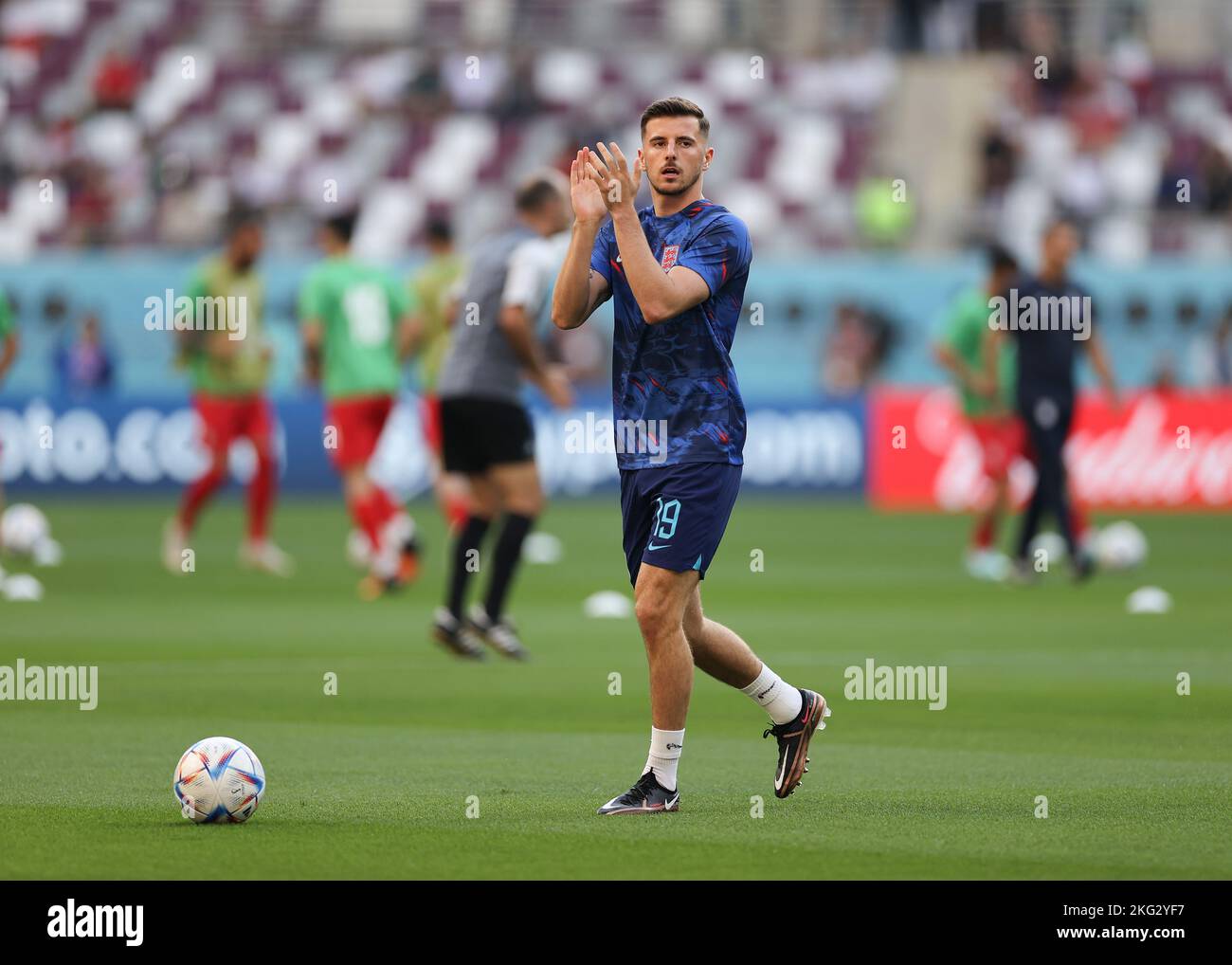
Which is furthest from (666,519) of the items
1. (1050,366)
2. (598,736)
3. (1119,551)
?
(1119,551)

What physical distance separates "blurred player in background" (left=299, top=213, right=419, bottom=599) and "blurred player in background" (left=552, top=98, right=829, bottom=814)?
10.1m

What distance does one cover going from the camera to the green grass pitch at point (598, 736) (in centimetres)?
702

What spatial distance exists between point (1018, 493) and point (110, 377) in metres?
12.4

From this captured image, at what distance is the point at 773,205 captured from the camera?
120 feet

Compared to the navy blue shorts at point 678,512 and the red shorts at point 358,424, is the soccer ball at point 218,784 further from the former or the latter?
the red shorts at point 358,424

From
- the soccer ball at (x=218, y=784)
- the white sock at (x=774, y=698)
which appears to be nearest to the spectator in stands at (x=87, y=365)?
the white sock at (x=774, y=698)

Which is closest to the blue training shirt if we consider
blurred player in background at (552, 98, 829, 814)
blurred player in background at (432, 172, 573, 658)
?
blurred player in background at (552, 98, 829, 814)

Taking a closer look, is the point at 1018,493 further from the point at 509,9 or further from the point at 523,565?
the point at 509,9

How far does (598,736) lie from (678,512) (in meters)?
2.49

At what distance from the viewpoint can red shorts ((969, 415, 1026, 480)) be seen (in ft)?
A: 66.3

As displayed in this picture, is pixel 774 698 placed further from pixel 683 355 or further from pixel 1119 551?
pixel 1119 551

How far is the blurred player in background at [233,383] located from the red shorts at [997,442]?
6.23 meters
